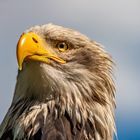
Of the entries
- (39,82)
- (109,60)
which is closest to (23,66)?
(39,82)

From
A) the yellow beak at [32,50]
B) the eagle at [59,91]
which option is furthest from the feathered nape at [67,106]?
the yellow beak at [32,50]

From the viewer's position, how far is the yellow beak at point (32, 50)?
51.1ft

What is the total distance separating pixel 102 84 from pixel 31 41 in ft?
3.94

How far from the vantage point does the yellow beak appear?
51.1 feet

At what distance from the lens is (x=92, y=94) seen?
53.2 ft

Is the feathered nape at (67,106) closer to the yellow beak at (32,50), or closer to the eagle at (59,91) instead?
the eagle at (59,91)

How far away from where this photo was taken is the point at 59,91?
52.5 ft

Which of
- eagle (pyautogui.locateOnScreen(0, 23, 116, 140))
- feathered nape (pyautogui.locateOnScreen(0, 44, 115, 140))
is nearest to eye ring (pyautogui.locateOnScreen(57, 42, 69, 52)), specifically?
eagle (pyautogui.locateOnScreen(0, 23, 116, 140))

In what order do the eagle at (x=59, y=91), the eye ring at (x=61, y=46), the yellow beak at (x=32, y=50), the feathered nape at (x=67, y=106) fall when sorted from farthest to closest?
the eye ring at (x=61, y=46)
the feathered nape at (x=67, y=106)
the eagle at (x=59, y=91)
the yellow beak at (x=32, y=50)

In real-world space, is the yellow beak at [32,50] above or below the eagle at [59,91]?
above

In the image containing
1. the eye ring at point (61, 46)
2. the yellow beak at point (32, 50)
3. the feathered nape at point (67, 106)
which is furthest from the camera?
the eye ring at point (61, 46)

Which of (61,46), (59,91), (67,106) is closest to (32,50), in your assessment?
(61,46)

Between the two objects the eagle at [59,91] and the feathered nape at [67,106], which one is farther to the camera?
the feathered nape at [67,106]

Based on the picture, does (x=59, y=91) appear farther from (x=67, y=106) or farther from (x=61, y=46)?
(x=61, y=46)
